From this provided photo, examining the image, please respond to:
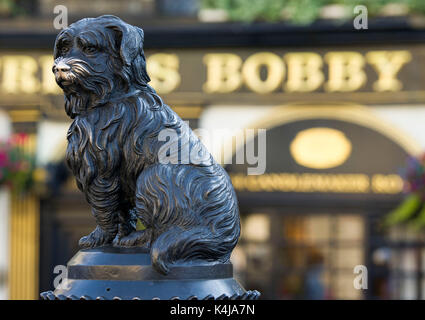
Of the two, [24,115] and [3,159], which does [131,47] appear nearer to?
[3,159]

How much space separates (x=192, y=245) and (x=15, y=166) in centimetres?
753

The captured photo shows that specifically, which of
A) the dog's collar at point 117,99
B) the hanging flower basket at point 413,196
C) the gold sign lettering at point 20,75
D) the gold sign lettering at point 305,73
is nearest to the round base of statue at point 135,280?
the dog's collar at point 117,99

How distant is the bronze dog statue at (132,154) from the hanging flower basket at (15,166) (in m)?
7.24

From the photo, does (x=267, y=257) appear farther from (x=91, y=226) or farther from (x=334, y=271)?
(x=91, y=226)

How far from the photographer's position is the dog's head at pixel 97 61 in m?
3.01

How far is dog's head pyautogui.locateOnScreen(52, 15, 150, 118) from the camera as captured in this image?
3.01 metres

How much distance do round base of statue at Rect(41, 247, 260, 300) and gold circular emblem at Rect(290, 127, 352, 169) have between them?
7303mm

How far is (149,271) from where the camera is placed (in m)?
2.89

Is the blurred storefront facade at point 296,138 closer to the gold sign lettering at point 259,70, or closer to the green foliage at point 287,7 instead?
the gold sign lettering at point 259,70

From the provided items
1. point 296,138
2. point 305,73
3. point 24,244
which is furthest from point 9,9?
point 296,138

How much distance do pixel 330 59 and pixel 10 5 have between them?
419 cm

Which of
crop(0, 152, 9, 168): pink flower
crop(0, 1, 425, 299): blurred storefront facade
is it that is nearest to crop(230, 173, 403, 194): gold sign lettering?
crop(0, 1, 425, 299): blurred storefront facade

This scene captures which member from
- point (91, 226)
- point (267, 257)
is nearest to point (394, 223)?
point (267, 257)

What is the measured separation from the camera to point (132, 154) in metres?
3.03
